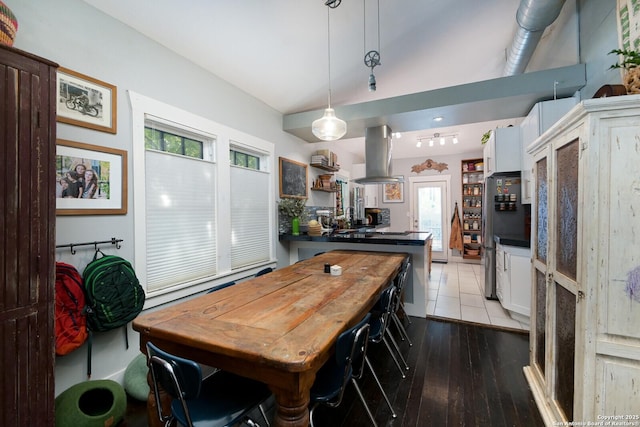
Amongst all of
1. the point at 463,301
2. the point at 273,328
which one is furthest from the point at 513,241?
the point at 273,328

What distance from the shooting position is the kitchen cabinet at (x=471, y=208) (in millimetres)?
6359

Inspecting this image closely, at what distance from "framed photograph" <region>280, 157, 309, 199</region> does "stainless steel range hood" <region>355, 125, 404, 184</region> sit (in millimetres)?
971

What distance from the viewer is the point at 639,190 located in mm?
1058

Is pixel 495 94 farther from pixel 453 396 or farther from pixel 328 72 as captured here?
pixel 453 396

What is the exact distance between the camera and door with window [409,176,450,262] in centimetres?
670

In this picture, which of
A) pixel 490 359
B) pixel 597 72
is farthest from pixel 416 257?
pixel 597 72

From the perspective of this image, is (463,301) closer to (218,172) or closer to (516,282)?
(516,282)

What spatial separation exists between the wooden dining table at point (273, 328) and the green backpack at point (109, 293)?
61 cm

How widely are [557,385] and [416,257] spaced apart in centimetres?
176

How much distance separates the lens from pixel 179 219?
242 cm

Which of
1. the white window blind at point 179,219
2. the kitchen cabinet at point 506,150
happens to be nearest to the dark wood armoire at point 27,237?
the white window blind at point 179,219

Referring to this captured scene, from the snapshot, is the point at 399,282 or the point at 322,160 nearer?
the point at 399,282

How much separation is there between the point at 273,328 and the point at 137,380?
145 cm

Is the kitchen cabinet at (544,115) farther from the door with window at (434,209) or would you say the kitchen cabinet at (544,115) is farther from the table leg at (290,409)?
the door with window at (434,209)
